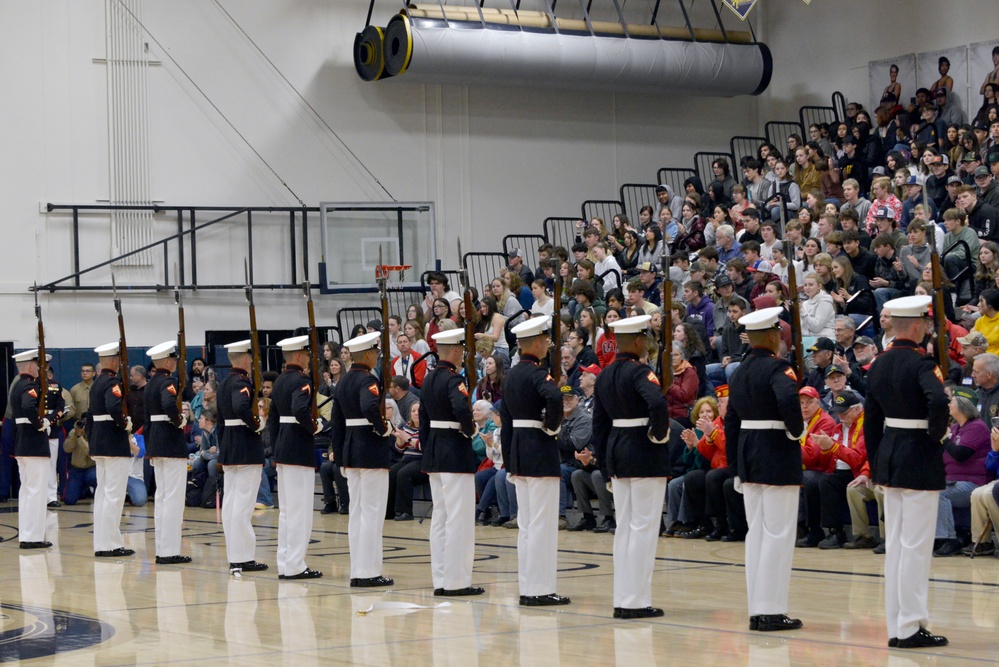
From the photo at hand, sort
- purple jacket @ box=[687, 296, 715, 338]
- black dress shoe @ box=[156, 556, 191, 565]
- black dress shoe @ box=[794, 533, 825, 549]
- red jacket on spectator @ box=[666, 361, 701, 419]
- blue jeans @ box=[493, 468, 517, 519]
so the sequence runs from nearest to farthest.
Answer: black dress shoe @ box=[794, 533, 825, 549] → black dress shoe @ box=[156, 556, 191, 565] → red jacket on spectator @ box=[666, 361, 701, 419] → blue jeans @ box=[493, 468, 517, 519] → purple jacket @ box=[687, 296, 715, 338]

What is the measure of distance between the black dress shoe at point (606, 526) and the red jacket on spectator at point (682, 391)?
1152 mm

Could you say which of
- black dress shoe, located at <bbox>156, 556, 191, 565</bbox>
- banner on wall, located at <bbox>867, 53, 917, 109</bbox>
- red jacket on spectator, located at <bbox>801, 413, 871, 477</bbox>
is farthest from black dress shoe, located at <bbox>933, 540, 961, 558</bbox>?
banner on wall, located at <bbox>867, 53, 917, 109</bbox>

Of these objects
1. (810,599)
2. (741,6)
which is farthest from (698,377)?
(741,6)

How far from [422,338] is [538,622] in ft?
29.1

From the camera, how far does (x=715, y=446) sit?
11.4 m

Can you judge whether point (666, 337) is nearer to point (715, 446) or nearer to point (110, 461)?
point (715, 446)

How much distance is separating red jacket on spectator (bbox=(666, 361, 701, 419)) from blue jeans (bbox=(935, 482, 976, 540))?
282 centimetres

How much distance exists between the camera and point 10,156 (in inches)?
713

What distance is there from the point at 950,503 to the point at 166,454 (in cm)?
657

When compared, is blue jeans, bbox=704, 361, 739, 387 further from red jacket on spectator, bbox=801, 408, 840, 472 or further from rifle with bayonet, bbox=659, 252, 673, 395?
rifle with bayonet, bbox=659, 252, 673, 395

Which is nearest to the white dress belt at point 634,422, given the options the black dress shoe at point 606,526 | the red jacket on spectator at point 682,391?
the red jacket on spectator at point 682,391

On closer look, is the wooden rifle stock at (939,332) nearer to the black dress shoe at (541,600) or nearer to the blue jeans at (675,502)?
the black dress shoe at (541,600)

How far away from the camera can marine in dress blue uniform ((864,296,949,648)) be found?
668cm

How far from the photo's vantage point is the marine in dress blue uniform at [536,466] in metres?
8.34
